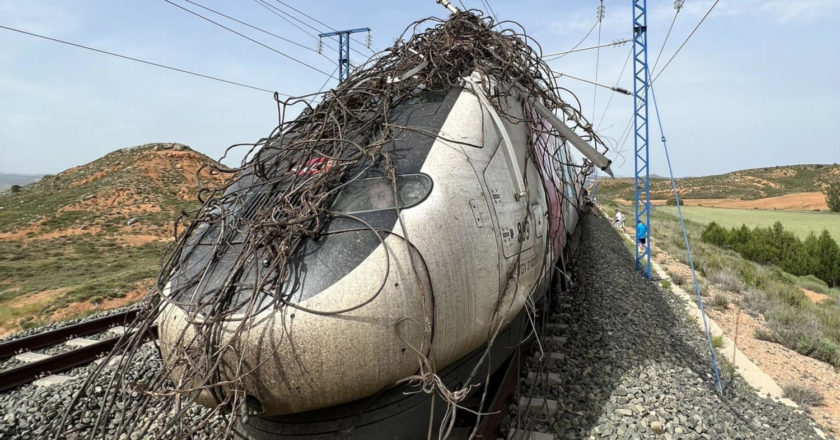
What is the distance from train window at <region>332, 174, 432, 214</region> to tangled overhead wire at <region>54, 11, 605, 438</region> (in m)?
0.04

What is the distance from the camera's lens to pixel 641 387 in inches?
206

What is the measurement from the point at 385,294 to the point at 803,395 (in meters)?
7.18

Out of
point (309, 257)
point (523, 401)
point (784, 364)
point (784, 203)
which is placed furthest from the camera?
point (784, 203)

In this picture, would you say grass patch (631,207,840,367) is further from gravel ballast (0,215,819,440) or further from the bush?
the bush

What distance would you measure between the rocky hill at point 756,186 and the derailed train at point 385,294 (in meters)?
91.1

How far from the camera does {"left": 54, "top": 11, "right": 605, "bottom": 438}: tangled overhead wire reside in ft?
9.34

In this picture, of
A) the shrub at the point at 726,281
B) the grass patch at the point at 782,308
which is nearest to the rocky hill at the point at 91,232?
the grass patch at the point at 782,308

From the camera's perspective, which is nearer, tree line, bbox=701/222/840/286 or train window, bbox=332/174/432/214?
train window, bbox=332/174/432/214

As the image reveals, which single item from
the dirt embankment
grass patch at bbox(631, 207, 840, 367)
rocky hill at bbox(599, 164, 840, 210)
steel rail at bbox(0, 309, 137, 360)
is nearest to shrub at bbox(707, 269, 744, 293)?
grass patch at bbox(631, 207, 840, 367)

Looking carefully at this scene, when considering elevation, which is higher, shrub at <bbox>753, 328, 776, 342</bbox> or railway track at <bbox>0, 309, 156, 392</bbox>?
railway track at <bbox>0, 309, 156, 392</bbox>

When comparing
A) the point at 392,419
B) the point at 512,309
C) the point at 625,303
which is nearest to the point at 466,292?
the point at 512,309

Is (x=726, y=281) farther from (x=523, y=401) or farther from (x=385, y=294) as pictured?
(x=385, y=294)

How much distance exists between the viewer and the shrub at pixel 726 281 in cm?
1366

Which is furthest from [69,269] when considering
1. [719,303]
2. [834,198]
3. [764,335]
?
[834,198]
